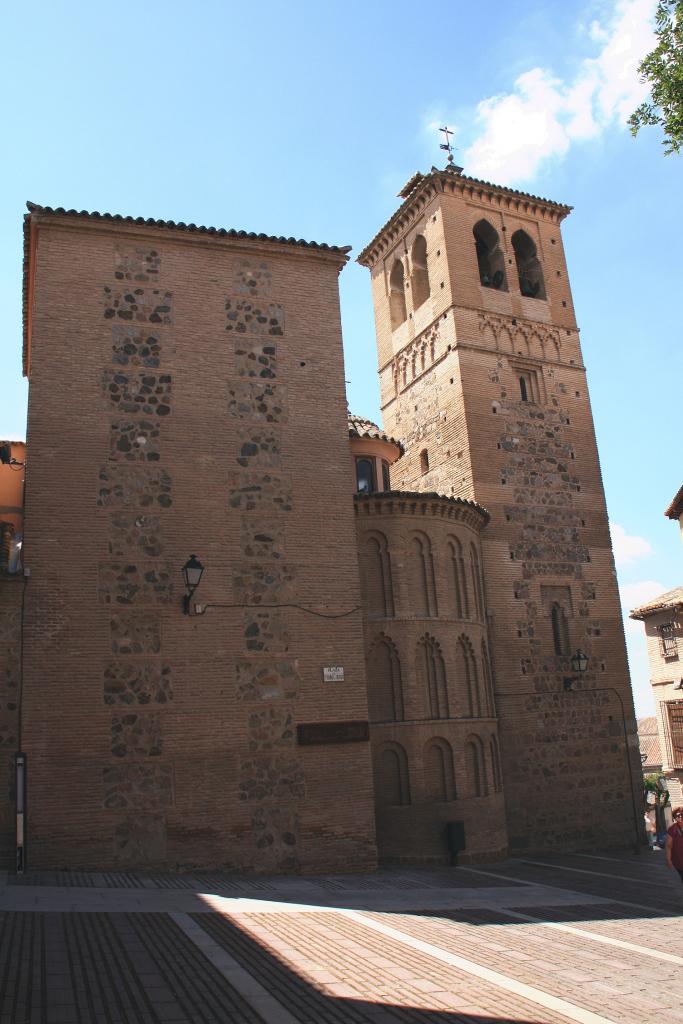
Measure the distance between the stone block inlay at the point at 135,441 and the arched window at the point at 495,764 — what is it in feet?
29.9

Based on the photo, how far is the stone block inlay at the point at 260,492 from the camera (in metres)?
14.4

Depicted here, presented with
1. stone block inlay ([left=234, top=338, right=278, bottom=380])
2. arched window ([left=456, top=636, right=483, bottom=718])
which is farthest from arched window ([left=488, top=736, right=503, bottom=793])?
stone block inlay ([left=234, top=338, right=278, bottom=380])

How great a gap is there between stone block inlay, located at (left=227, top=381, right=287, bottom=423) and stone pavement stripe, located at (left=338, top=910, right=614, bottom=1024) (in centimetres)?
835

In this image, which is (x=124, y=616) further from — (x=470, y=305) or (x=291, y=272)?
(x=470, y=305)

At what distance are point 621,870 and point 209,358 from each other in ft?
41.8

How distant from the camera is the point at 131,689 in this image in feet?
42.3

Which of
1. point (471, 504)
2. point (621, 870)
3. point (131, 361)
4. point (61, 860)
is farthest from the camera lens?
point (471, 504)

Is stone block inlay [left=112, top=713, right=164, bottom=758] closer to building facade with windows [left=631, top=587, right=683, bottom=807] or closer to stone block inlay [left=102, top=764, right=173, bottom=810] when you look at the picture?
stone block inlay [left=102, top=764, right=173, bottom=810]

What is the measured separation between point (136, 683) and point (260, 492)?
3803mm

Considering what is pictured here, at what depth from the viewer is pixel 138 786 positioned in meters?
12.6

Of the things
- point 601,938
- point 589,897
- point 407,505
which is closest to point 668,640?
point 407,505

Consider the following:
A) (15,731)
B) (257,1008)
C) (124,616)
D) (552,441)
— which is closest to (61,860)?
(15,731)

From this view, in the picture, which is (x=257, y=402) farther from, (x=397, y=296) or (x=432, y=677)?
(x=397, y=296)

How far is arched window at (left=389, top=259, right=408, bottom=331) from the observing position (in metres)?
25.9
